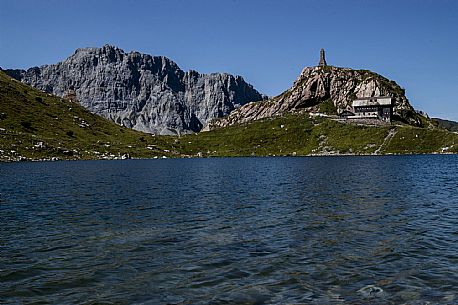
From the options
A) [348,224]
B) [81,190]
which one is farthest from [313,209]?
[81,190]

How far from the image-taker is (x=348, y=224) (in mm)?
37062

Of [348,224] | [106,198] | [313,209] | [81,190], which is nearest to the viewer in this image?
[348,224]

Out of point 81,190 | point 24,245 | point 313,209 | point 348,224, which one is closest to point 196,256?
point 24,245

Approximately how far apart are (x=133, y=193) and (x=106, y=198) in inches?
305

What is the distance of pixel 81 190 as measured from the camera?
72.2 meters

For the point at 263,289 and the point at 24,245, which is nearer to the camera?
the point at 263,289

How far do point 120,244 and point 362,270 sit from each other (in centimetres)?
1749

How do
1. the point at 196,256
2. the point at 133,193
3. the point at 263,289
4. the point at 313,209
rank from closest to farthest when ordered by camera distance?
1. the point at 263,289
2. the point at 196,256
3. the point at 313,209
4. the point at 133,193

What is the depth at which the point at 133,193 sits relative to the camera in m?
67.5

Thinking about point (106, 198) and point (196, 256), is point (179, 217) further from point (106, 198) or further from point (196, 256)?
point (106, 198)

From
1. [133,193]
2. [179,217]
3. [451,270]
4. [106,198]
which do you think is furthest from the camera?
[133,193]

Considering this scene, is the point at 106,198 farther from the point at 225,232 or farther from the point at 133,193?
the point at 225,232

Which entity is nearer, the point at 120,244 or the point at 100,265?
the point at 100,265

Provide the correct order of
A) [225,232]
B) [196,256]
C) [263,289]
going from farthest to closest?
[225,232] < [196,256] < [263,289]
